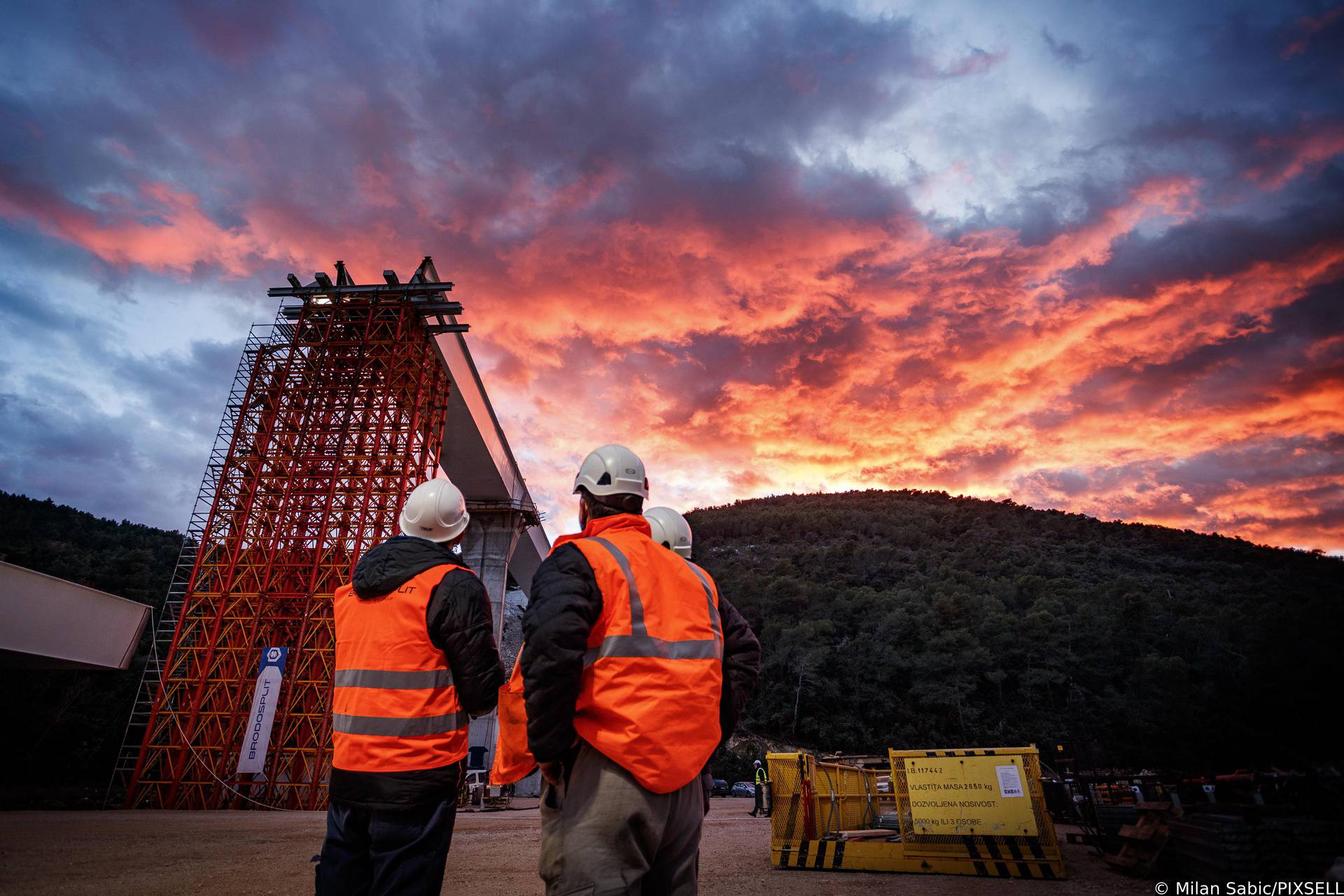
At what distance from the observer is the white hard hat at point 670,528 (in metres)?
3.46

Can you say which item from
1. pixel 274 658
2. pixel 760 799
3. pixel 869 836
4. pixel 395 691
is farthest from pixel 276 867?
pixel 274 658

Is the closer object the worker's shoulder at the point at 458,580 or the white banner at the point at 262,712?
the worker's shoulder at the point at 458,580

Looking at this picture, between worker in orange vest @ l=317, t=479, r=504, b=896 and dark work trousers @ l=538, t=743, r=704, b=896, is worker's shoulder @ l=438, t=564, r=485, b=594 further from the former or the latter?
dark work trousers @ l=538, t=743, r=704, b=896

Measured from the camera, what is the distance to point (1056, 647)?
48.6 m

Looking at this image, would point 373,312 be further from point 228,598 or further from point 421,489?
point 421,489

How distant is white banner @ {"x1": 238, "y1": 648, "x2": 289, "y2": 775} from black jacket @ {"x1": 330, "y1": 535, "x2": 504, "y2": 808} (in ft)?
60.5

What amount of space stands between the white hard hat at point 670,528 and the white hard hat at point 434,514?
978 millimetres

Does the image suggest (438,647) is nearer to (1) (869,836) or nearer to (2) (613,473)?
(2) (613,473)

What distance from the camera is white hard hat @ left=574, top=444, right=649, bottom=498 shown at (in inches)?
89.3

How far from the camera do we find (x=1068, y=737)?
41906mm

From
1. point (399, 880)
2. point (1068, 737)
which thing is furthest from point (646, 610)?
point (1068, 737)

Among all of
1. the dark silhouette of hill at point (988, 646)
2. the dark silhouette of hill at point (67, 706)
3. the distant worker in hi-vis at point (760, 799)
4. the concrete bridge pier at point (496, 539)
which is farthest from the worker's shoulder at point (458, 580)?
the concrete bridge pier at point (496, 539)

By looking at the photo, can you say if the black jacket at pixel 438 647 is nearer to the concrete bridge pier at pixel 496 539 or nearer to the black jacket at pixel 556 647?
the black jacket at pixel 556 647

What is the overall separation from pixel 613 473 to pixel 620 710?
A: 32.5 inches
